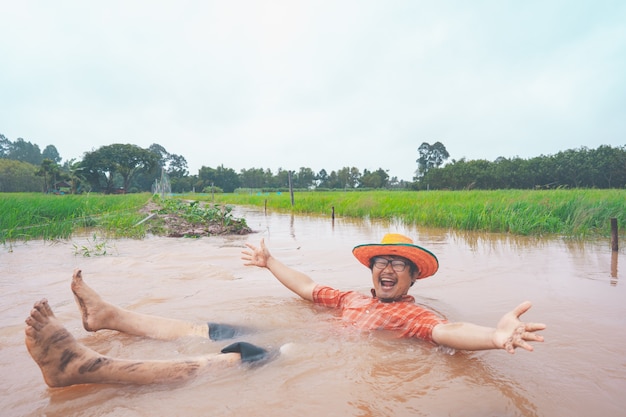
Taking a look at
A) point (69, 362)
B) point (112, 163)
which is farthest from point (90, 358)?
point (112, 163)

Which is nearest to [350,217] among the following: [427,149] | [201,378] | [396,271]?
[396,271]

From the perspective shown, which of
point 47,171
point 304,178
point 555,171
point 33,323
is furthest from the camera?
point 304,178

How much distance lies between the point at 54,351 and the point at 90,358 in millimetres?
132

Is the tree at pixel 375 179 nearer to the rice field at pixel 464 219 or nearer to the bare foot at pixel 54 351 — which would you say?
the rice field at pixel 464 219

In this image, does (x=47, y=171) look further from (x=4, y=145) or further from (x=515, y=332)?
(x=4, y=145)

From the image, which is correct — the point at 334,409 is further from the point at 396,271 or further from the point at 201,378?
the point at 396,271

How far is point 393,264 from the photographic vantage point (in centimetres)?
251

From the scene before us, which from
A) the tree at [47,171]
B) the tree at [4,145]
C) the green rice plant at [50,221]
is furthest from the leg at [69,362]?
the tree at [4,145]

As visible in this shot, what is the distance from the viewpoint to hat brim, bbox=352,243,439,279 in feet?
7.96

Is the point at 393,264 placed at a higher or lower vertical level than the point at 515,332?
higher

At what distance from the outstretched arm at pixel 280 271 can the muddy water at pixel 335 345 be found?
0.51ft

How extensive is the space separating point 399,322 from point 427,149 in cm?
8330

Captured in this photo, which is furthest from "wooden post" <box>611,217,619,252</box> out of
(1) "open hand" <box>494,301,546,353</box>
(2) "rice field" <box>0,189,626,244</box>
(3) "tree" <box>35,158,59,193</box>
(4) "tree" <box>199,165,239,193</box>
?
(4) "tree" <box>199,165,239,193</box>

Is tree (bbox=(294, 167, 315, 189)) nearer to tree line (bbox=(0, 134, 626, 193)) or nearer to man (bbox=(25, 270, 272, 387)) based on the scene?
tree line (bbox=(0, 134, 626, 193))
